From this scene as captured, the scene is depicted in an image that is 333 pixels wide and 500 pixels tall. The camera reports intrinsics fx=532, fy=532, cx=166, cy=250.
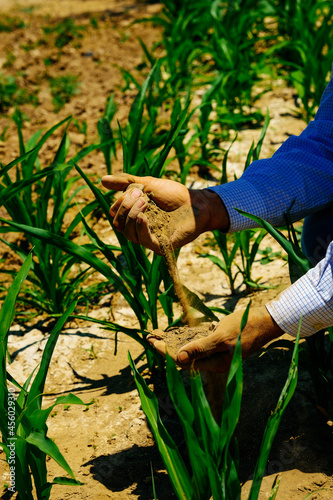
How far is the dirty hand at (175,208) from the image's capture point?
166 centimetres

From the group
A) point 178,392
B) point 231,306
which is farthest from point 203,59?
point 178,392

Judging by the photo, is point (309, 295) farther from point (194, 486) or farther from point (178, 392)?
point (194, 486)

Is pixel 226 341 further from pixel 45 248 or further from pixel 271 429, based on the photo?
pixel 45 248

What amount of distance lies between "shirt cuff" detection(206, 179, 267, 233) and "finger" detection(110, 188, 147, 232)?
11.2 inches

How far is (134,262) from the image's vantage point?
188cm

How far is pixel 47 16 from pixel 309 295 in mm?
4656

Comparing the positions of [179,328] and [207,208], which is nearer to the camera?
[179,328]

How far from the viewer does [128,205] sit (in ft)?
5.26

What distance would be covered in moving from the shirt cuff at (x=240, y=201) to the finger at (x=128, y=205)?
283 mm

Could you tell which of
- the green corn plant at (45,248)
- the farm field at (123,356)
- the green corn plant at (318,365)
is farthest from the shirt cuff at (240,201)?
the green corn plant at (45,248)

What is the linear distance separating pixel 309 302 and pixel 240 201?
47 centimetres

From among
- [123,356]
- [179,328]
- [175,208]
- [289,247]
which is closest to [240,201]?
[175,208]

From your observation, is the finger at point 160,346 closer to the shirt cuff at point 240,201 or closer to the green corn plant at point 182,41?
the shirt cuff at point 240,201

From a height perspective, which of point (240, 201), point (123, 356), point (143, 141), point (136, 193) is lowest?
point (123, 356)
